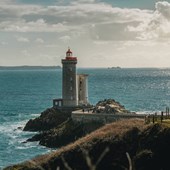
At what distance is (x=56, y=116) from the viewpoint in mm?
76125

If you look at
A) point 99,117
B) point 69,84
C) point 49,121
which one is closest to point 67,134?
point 99,117

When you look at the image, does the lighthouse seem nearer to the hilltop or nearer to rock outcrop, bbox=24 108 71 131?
rock outcrop, bbox=24 108 71 131

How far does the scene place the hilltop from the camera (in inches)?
1364

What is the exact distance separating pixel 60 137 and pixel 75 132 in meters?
2.07

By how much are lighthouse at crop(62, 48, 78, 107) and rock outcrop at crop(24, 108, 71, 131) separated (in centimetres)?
315

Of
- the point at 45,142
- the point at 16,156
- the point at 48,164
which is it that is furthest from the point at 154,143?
the point at 45,142

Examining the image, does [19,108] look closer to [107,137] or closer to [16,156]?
[16,156]

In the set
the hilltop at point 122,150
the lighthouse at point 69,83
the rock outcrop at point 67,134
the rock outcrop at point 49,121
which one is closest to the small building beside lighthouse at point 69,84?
the lighthouse at point 69,83

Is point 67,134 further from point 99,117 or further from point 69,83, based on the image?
point 69,83

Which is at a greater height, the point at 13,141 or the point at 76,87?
the point at 76,87

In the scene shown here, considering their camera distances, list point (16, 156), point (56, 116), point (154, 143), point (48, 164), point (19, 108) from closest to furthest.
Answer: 1. point (154, 143)
2. point (48, 164)
3. point (16, 156)
4. point (56, 116)
5. point (19, 108)

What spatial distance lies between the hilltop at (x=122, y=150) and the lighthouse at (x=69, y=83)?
122 ft

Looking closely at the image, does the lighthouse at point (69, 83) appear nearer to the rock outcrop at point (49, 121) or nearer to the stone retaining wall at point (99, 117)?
the rock outcrop at point (49, 121)

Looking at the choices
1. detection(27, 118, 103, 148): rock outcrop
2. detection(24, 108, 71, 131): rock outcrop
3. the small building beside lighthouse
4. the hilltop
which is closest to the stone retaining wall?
detection(27, 118, 103, 148): rock outcrop
